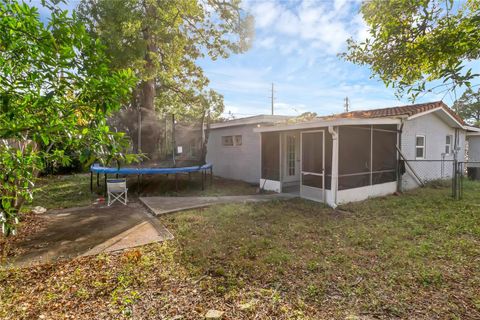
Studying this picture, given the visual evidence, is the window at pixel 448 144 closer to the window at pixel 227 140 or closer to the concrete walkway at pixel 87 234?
the window at pixel 227 140

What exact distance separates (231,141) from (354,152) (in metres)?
5.96

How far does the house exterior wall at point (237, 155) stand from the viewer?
33.3 feet

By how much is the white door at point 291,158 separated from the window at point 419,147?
14.2 feet

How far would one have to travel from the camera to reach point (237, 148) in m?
11.1

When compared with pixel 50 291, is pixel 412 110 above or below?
above

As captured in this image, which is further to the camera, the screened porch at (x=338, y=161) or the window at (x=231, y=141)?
the window at (x=231, y=141)

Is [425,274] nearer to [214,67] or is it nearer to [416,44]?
[416,44]

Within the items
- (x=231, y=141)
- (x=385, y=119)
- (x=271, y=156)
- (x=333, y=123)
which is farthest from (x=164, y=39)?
(x=385, y=119)

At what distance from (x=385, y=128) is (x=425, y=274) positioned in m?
5.62

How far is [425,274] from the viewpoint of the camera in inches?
122

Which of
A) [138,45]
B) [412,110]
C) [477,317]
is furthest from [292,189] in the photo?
[138,45]

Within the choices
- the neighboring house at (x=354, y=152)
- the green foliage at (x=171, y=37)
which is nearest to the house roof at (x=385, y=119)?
the neighboring house at (x=354, y=152)

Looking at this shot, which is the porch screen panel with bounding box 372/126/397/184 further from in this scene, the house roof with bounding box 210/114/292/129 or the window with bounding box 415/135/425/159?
the house roof with bounding box 210/114/292/129

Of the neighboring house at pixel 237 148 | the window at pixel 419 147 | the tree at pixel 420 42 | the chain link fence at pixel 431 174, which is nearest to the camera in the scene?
the tree at pixel 420 42
